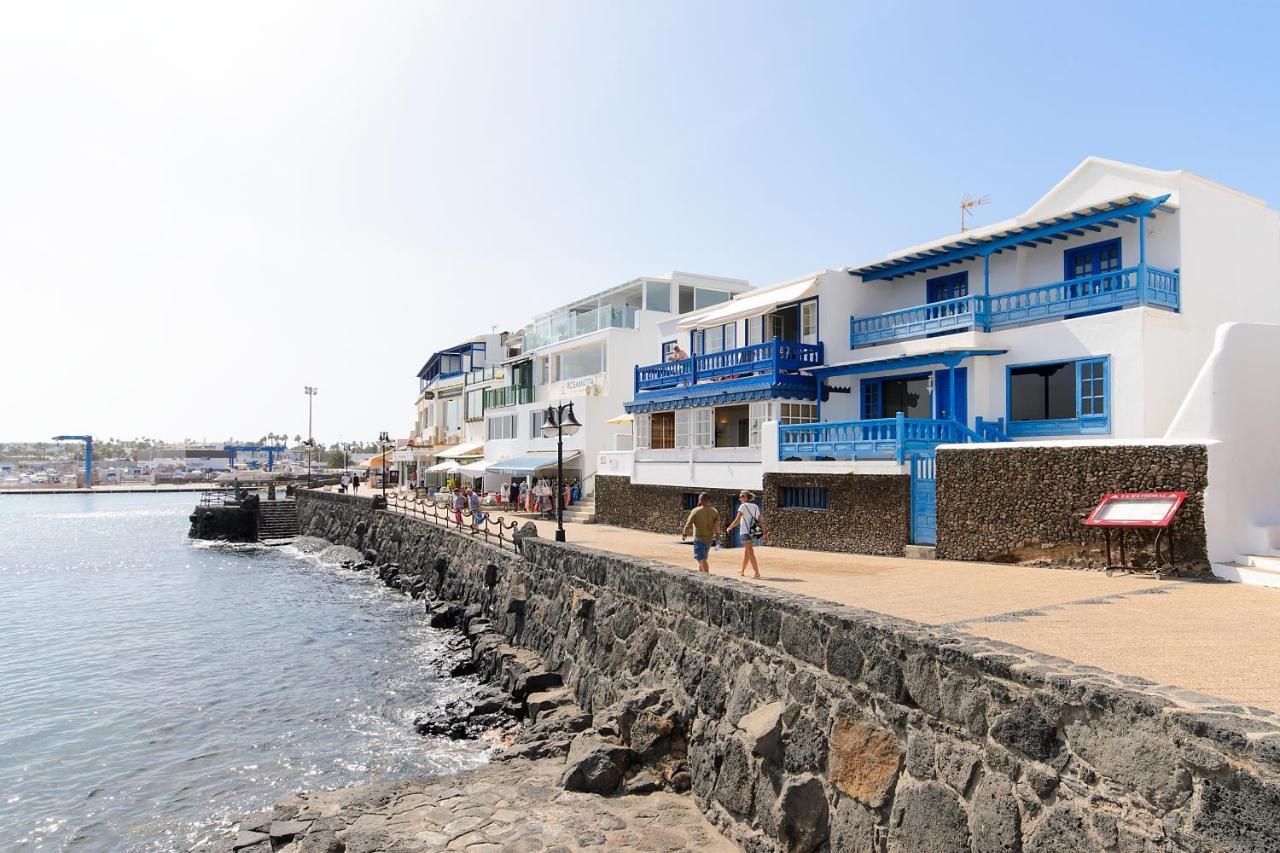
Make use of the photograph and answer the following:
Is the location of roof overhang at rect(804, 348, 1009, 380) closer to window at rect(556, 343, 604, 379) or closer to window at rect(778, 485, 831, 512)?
window at rect(778, 485, 831, 512)

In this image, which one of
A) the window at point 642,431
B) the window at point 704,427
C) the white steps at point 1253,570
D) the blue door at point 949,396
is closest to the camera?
the white steps at point 1253,570

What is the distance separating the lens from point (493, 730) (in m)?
13.3

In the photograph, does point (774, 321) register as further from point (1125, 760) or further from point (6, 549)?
point (6, 549)

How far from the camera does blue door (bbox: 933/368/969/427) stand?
62.6ft

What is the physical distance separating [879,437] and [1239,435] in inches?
275

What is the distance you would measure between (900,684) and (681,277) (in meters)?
31.4

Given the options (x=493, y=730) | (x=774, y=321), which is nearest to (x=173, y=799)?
(x=493, y=730)

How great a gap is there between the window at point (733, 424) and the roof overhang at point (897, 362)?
135 inches

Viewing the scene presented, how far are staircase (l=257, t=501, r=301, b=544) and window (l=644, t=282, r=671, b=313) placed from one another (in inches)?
1201

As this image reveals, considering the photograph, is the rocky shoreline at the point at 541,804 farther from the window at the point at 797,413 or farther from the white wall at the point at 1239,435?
the window at the point at 797,413

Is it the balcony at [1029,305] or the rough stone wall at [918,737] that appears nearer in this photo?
the rough stone wall at [918,737]

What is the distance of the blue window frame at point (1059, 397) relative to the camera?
1667cm

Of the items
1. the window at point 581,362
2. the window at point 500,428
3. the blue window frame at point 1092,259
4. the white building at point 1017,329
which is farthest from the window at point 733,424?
the window at point 500,428

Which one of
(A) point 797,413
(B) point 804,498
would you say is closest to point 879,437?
(B) point 804,498
